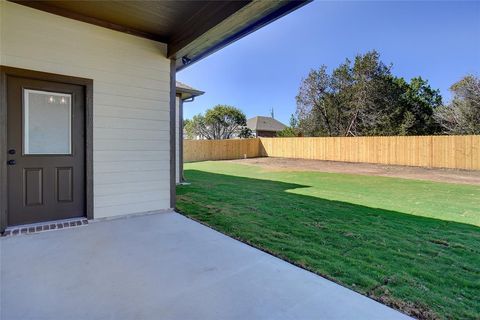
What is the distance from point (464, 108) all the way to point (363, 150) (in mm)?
6384

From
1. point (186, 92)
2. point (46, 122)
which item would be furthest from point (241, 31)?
point (186, 92)

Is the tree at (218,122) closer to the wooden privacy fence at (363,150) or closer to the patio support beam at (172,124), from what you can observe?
the wooden privacy fence at (363,150)

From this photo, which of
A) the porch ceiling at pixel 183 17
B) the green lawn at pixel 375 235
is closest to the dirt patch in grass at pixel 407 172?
the green lawn at pixel 375 235

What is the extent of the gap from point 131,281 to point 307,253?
66.5 inches

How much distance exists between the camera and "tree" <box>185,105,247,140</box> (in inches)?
1006

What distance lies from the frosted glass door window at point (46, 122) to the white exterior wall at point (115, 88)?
0.33 m

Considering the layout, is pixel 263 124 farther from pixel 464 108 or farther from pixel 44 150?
pixel 44 150

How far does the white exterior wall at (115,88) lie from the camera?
3271mm

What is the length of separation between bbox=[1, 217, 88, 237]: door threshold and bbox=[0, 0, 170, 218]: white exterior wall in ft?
0.83

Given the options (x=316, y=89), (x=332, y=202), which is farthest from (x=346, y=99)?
(x=332, y=202)

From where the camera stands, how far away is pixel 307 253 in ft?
8.81

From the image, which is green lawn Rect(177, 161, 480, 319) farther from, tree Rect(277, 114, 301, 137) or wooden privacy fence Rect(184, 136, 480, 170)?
tree Rect(277, 114, 301, 137)

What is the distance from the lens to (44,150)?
11.4 ft

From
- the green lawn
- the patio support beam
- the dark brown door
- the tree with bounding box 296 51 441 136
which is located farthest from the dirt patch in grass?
the dark brown door
